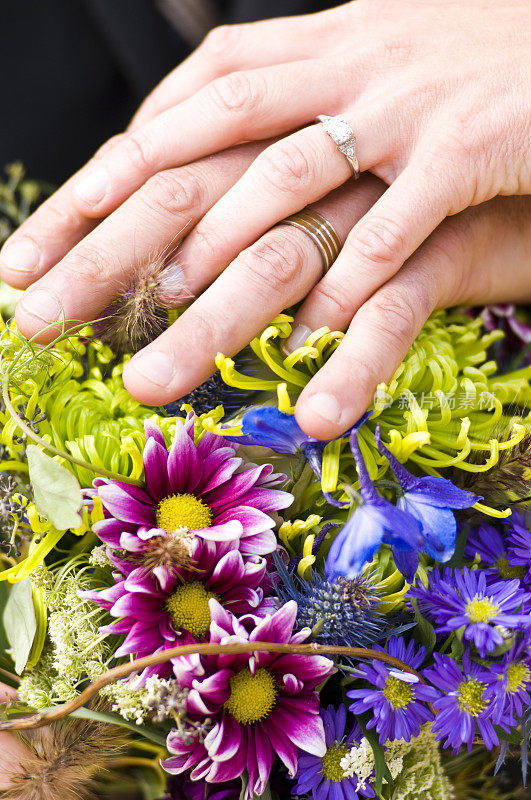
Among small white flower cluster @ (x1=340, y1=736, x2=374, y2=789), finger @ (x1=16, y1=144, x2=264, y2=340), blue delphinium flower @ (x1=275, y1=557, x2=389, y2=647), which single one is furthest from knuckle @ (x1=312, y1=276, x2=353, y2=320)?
small white flower cluster @ (x1=340, y1=736, x2=374, y2=789)

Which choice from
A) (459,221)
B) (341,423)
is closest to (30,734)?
(341,423)

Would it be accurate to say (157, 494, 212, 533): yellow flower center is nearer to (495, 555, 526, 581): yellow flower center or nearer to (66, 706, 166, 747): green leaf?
(66, 706, 166, 747): green leaf

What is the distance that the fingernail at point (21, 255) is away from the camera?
607 mm

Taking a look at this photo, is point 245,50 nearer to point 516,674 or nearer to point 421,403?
point 421,403

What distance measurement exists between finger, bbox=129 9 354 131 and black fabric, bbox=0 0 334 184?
37 centimetres

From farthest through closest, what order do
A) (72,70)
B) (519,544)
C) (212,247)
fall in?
1. (72,70)
2. (212,247)
3. (519,544)

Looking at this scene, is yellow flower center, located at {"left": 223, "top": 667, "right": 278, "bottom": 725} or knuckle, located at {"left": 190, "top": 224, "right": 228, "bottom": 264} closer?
yellow flower center, located at {"left": 223, "top": 667, "right": 278, "bottom": 725}

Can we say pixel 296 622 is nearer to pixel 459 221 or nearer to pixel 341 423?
pixel 341 423

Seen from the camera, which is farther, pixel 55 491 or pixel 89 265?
pixel 89 265

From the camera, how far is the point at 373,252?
1.86ft

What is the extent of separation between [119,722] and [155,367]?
245 millimetres

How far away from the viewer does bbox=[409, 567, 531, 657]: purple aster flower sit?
16.8 inches

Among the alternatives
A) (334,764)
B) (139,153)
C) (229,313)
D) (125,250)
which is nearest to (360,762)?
(334,764)

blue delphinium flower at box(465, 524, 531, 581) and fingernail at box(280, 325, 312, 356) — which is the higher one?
fingernail at box(280, 325, 312, 356)
